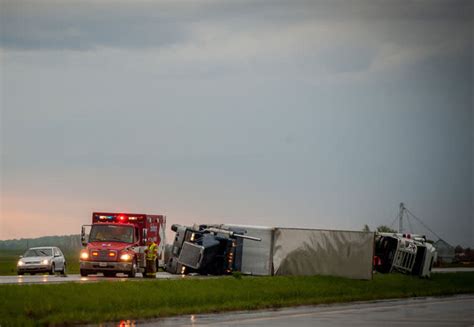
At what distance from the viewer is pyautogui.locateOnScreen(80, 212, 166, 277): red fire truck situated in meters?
48.6

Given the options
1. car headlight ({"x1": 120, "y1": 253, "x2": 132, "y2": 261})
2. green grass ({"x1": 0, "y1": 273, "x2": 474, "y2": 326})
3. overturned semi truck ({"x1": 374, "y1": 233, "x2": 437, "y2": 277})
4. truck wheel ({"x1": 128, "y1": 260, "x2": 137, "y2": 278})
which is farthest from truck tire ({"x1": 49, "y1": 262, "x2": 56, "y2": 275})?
overturned semi truck ({"x1": 374, "y1": 233, "x2": 437, "y2": 277})

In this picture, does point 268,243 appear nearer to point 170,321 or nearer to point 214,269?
point 214,269

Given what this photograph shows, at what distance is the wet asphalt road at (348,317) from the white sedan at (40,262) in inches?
858

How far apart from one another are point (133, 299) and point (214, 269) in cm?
2125

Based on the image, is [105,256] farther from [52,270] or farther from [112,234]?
[52,270]

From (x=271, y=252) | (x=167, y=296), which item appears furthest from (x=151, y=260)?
(x=167, y=296)

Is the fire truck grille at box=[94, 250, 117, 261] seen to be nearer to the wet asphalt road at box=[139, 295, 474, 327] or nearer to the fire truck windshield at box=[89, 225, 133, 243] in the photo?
the fire truck windshield at box=[89, 225, 133, 243]

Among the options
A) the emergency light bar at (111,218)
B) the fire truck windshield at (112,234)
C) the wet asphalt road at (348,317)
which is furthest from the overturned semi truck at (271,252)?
the wet asphalt road at (348,317)

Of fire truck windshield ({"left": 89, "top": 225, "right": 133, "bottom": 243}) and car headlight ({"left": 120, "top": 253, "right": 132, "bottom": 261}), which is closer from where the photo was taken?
car headlight ({"left": 120, "top": 253, "right": 132, "bottom": 261})

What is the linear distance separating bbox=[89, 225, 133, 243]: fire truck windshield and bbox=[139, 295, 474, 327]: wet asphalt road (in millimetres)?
12038

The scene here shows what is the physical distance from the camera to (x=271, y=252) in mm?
55500

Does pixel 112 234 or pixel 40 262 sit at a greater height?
pixel 112 234

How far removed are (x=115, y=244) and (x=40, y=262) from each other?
35.5ft

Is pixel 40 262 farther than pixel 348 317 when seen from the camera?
Yes
